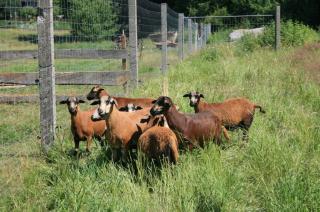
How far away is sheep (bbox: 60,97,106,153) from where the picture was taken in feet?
22.4

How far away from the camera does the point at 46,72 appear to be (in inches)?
232

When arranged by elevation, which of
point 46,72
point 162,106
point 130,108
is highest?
point 46,72

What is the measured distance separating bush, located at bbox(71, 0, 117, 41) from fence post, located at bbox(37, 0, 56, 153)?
8.55ft

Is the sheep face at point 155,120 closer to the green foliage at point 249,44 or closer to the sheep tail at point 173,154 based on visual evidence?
the sheep tail at point 173,154

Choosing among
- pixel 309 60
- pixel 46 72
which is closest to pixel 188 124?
pixel 46 72

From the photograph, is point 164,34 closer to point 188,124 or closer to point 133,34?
point 133,34

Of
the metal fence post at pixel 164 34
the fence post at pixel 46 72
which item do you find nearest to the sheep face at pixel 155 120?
the fence post at pixel 46 72

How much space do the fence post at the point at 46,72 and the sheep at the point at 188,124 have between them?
1.14 m

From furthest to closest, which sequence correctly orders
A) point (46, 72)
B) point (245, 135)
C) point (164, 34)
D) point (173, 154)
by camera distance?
point (164, 34), point (245, 135), point (46, 72), point (173, 154)

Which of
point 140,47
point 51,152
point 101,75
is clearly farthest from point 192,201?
A: point 140,47

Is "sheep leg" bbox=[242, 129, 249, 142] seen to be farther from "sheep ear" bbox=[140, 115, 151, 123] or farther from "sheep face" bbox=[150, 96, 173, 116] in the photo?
"sheep ear" bbox=[140, 115, 151, 123]

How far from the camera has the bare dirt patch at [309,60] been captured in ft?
41.7

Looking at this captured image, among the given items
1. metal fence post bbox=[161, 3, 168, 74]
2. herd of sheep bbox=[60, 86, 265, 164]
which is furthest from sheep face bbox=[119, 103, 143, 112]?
metal fence post bbox=[161, 3, 168, 74]

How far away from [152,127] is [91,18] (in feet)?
14.4
